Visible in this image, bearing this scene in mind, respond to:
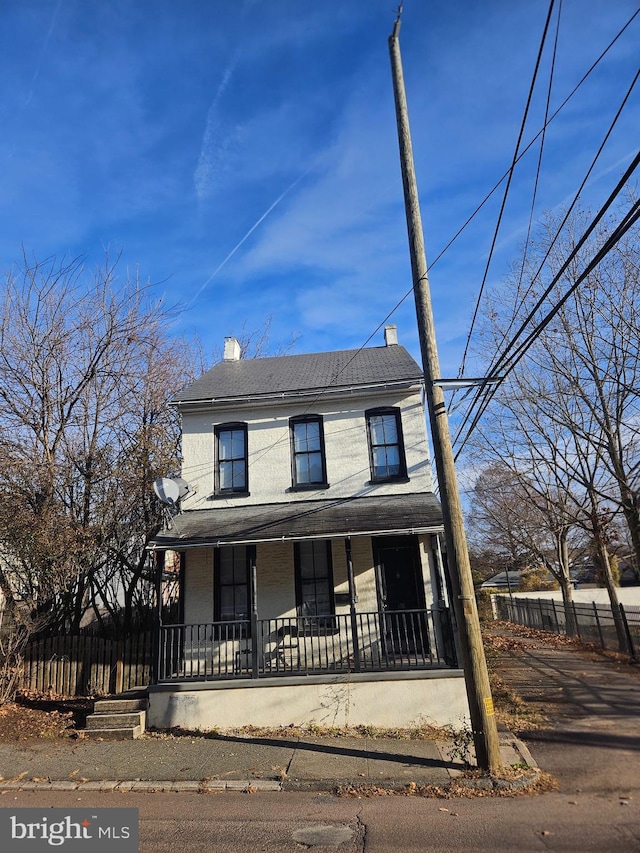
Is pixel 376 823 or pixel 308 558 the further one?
pixel 308 558

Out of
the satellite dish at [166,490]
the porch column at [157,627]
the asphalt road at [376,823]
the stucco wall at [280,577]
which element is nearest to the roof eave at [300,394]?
the satellite dish at [166,490]

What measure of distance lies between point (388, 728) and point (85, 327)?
11.9 metres

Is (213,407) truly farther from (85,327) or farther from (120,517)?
(85,327)

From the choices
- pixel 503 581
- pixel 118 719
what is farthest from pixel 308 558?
pixel 503 581

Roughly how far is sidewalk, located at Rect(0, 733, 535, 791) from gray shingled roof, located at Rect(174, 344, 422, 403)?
734cm

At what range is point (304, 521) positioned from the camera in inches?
451

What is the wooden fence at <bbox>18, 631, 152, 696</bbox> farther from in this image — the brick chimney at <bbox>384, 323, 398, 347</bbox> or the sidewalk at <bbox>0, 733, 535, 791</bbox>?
the brick chimney at <bbox>384, 323, 398, 347</bbox>

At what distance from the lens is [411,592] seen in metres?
12.0

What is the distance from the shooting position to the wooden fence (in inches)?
469

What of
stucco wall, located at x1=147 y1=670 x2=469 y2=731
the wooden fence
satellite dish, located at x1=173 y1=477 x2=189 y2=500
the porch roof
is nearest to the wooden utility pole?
stucco wall, located at x1=147 y1=670 x2=469 y2=731

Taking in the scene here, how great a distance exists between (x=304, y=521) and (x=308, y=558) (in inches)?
48.8

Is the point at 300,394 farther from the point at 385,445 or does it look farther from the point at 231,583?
the point at 231,583

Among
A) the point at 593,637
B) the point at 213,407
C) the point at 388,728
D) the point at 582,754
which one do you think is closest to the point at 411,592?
the point at 388,728

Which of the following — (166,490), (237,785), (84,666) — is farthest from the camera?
(84,666)
